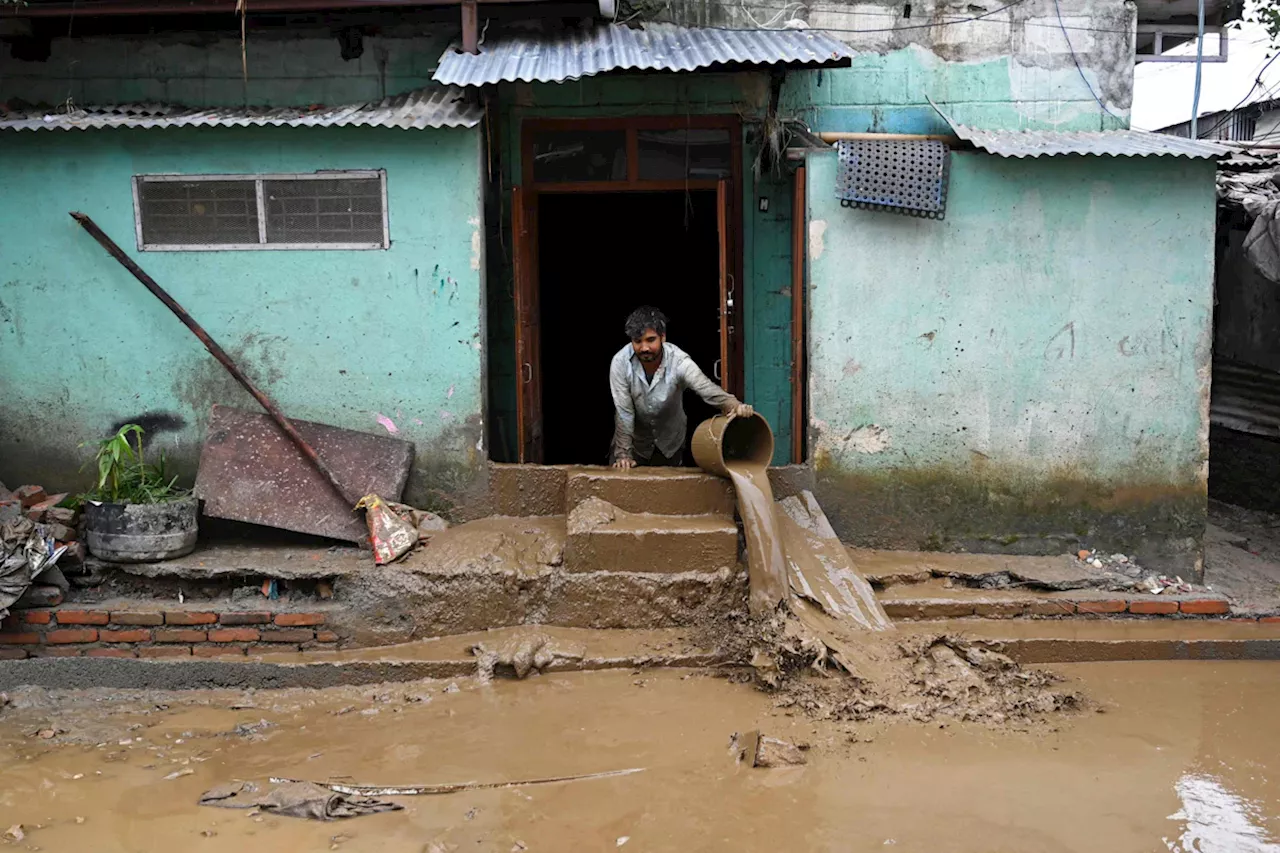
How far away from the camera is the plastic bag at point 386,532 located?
19.3ft

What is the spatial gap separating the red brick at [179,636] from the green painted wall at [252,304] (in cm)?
121

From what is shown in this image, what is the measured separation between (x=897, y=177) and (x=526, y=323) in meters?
2.72

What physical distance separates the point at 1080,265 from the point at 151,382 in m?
5.95

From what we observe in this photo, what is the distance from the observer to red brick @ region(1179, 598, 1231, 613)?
6.04 metres

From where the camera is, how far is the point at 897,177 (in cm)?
635

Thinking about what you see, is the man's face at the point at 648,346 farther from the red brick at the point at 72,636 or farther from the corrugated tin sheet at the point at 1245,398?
the corrugated tin sheet at the point at 1245,398

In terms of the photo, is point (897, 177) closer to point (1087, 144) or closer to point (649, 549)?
point (1087, 144)

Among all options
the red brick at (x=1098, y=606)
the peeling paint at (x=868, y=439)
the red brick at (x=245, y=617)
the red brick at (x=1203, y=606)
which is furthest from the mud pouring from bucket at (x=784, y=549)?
the red brick at (x=245, y=617)

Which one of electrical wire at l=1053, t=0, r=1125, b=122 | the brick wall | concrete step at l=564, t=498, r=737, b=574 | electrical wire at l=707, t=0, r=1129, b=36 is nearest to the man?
concrete step at l=564, t=498, r=737, b=574

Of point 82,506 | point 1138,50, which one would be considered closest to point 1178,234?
point 1138,50

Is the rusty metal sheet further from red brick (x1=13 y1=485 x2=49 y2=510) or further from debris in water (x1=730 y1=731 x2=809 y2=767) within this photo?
debris in water (x1=730 y1=731 x2=809 y2=767)

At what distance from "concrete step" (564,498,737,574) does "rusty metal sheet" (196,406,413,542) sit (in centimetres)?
131

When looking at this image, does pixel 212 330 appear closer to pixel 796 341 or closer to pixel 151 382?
pixel 151 382

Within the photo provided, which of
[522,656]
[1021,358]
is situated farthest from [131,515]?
[1021,358]
